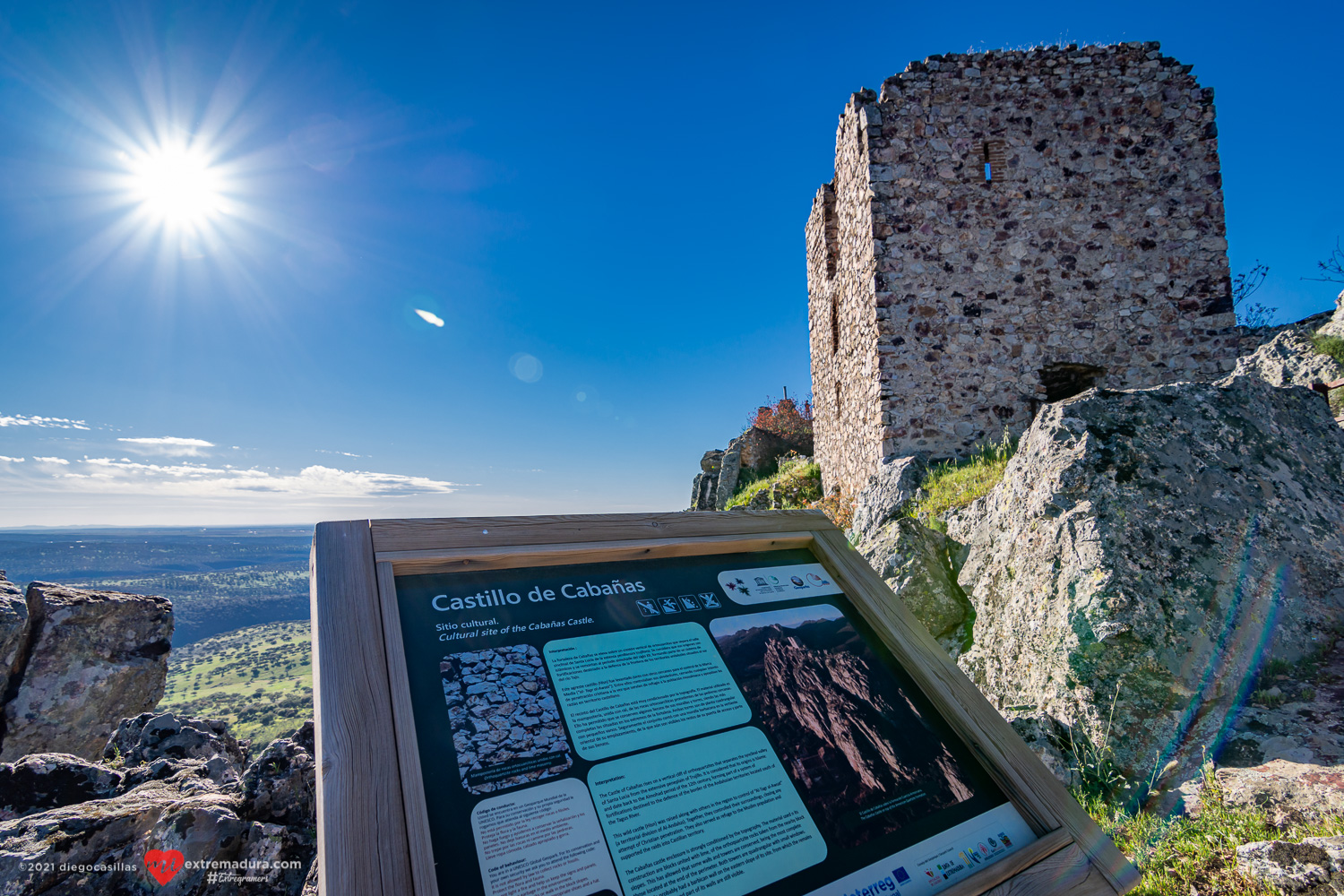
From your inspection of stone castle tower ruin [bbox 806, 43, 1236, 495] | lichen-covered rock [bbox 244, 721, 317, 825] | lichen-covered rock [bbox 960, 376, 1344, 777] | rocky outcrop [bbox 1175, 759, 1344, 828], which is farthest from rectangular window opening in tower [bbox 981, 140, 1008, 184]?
lichen-covered rock [bbox 244, 721, 317, 825]

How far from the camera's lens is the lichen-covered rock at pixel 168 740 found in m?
2.47

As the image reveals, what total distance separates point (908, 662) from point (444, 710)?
1.45 meters

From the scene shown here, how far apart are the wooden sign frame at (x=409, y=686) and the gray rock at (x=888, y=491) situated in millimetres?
4199

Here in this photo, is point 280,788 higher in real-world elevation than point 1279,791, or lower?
higher

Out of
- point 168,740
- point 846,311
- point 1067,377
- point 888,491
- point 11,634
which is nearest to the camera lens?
point 168,740

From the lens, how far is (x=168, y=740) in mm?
2523

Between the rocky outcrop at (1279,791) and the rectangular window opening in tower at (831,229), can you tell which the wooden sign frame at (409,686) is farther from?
the rectangular window opening in tower at (831,229)

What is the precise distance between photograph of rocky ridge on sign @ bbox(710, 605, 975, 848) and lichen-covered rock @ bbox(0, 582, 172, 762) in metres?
4.02

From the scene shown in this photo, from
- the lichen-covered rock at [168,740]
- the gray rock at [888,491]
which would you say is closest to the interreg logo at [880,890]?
the lichen-covered rock at [168,740]

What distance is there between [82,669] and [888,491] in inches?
270

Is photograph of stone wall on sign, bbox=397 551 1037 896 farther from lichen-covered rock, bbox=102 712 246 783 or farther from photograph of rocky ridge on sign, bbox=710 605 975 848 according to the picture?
lichen-covered rock, bbox=102 712 246 783

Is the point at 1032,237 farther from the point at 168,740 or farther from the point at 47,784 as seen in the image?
the point at 47,784

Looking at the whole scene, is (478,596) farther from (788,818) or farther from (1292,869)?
(1292,869)

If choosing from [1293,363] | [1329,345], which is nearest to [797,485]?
[1293,363]
